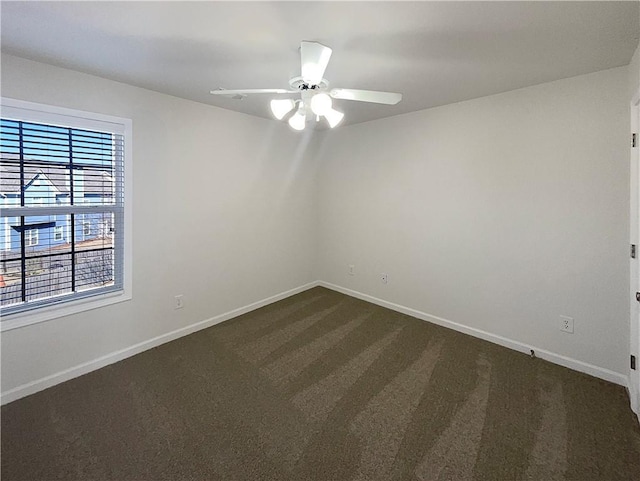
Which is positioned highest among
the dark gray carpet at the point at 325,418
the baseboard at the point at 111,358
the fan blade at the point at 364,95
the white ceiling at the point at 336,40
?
the white ceiling at the point at 336,40

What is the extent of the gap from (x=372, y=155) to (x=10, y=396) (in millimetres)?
3983

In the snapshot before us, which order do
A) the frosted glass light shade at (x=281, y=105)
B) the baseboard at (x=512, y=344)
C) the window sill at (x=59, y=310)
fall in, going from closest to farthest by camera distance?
the frosted glass light shade at (x=281, y=105) → the window sill at (x=59, y=310) → the baseboard at (x=512, y=344)

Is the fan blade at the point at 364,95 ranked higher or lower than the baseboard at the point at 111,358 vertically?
higher

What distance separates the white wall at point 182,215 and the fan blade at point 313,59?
178 centimetres

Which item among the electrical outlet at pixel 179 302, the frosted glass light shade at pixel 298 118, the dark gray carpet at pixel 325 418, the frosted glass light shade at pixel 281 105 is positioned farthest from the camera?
the electrical outlet at pixel 179 302

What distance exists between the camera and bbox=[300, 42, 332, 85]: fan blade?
4.93ft

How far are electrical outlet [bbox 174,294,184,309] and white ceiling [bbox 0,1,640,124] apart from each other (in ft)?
6.47

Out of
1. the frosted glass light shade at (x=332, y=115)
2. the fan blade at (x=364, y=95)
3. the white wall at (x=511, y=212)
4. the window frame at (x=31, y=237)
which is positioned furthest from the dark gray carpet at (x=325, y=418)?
the fan blade at (x=364, y=95)

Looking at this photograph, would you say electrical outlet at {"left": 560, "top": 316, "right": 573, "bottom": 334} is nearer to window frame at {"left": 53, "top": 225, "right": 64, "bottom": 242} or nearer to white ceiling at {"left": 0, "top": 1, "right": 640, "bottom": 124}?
white ceiling at {"left": 0, "top": 1, "right": 640, "bottom": 124}

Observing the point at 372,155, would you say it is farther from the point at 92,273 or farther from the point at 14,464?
the point at 14,464

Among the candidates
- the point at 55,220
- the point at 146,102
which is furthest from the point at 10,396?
the point at 146,102

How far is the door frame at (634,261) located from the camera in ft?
6.48

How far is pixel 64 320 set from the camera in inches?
92.7

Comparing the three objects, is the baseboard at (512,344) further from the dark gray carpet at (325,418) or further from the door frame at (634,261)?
the door frame at (634,261)
